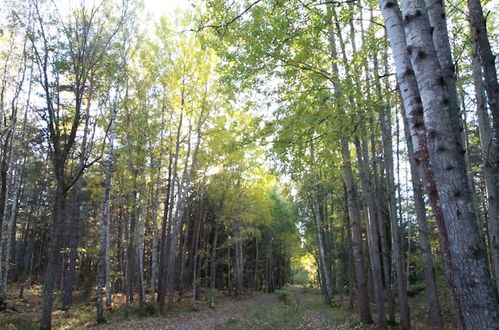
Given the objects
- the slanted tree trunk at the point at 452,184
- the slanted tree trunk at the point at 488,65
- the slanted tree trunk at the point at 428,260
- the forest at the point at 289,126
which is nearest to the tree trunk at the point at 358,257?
the forest at the point at 289,126

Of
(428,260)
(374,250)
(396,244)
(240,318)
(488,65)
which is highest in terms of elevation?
(488,65)

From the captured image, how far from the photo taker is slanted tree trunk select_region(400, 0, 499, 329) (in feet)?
8.32

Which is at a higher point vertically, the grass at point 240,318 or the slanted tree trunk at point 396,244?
the slanted tree trunk at point 396,244

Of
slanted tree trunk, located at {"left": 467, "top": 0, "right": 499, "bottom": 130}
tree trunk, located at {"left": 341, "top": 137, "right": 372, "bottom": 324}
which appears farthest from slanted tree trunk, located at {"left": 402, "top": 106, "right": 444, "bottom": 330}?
slanted tree trunk, located at {"left": 467, "top": 0, "right": 499, "bottom": 130}

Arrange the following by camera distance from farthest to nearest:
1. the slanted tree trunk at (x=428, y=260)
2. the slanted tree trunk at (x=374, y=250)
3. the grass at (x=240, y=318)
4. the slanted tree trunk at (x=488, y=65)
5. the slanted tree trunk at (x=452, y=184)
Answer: the grass at (x=240, y=318), the slanted tree trunk at (x=374, y=250), the slanted tree trunk at (x=428, y=260), the slanted tree trunk at (x=488, y=65), the slanted tree trunk at (x=452, y=184)

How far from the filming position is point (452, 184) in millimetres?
2742

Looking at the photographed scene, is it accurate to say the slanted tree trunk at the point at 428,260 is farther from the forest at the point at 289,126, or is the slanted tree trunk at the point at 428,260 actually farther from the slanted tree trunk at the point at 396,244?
the slanted tree trunk at the point at 396,244

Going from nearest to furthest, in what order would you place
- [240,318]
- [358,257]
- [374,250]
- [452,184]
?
[452,184]
[374,250]
[358,257]
[240,318]

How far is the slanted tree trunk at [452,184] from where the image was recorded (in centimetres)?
254

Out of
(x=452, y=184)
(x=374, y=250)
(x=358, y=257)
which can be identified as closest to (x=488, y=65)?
(x=452, y=184)

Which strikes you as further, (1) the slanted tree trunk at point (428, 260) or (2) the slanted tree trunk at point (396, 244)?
(2) the slanted tree trunk at point (396, 244)

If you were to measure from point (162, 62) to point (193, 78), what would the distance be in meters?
1.64

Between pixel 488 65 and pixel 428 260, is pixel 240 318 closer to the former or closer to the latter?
pixel 428 260

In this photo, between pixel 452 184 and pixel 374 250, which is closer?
pixel 452 184
